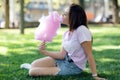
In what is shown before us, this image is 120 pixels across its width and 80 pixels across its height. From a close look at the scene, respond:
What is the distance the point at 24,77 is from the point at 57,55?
21.9 inches

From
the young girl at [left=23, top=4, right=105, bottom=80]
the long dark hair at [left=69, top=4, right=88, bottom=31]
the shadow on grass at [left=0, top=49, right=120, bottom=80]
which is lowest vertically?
the shadow on grass at [left=0, top=49, right=120, bottom=80]

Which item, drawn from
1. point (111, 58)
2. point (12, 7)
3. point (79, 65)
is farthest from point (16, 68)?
point (12, 7)

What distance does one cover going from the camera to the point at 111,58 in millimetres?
7934

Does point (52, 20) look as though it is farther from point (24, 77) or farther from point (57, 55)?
point (24, 77)

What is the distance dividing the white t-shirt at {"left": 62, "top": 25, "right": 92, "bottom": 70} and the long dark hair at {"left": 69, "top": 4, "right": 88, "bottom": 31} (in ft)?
0.19

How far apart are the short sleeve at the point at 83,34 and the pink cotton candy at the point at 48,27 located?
1.01 ft

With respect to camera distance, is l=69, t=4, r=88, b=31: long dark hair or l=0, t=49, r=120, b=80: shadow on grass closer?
l=69, t=4, r=88, b=31: long dark hair

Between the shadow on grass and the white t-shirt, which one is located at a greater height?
the white t-shirt

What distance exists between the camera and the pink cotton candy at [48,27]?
543 cm

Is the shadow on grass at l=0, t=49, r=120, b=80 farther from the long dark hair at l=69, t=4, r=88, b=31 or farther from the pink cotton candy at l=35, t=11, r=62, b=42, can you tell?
the long dark hair at l=69, t=4, r=88, b=31

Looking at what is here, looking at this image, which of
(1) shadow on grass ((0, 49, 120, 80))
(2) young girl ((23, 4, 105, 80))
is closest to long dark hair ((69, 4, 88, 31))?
(2) young girl ((23, 4, 105, 80))

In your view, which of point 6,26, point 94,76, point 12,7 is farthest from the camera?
point 12,7

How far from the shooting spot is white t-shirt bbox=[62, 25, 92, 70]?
5.45m

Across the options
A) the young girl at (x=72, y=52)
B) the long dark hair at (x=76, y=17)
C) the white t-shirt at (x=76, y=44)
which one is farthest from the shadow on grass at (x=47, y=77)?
the long dark hair at (x=76, y=17)
